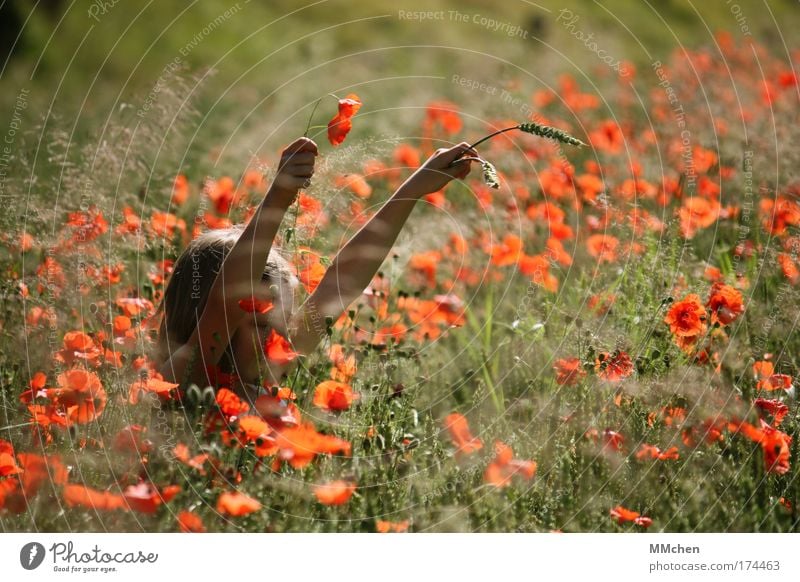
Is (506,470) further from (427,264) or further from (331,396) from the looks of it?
(427,264)

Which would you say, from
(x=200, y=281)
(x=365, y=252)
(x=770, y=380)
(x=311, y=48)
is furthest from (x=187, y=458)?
(x=311, y=48)

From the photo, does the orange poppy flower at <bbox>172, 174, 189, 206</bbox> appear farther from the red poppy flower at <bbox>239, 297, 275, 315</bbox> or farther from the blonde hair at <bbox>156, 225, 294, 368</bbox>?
the red poppy flower at <bbox>239, 297, 275, 315</bbox>

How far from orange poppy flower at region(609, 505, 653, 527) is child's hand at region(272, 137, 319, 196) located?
0.99 m

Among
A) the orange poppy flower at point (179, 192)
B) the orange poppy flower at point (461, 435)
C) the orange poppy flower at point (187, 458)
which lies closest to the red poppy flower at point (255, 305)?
the orange poppy flower at point (187, 458)

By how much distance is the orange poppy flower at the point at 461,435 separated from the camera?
232 centimetres

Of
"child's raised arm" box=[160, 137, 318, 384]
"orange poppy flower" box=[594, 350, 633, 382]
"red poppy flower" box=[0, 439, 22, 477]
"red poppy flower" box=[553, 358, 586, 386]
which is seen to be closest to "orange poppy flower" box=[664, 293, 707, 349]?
"orange poppy flower" box=[594, 350, 633, 382]

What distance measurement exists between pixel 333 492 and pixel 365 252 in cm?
67

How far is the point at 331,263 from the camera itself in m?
2.33

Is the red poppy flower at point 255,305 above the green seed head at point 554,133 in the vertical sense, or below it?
below

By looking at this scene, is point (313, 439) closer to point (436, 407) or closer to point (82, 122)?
point (436, 407)

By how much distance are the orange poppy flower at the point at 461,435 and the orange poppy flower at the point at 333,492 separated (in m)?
0.38

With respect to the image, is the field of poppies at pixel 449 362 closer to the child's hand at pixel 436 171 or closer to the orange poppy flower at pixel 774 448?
the orange poppy flower at pixel 774 448
